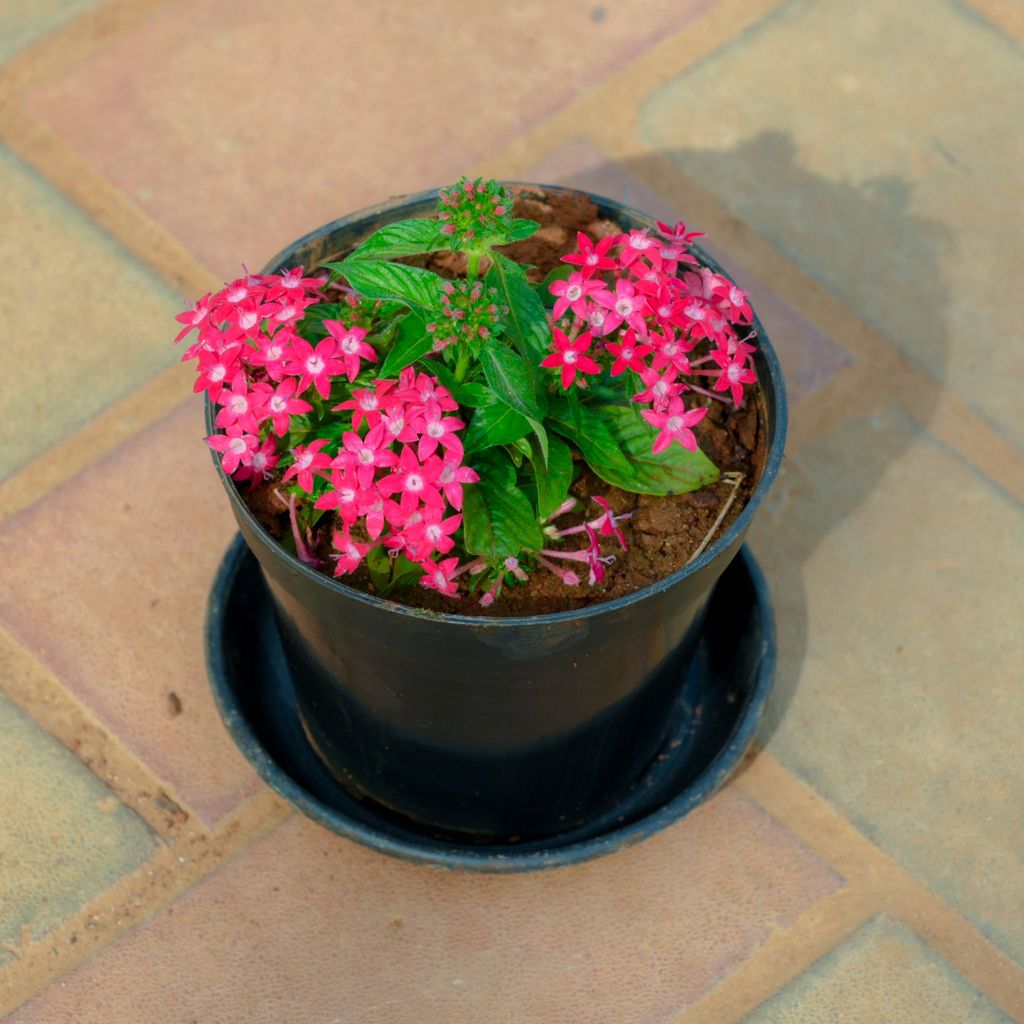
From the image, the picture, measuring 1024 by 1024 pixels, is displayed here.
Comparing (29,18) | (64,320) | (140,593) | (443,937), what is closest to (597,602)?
Result: (443,937)

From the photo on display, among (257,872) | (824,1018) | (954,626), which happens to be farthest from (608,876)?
(954,626)

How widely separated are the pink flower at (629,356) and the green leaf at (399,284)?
19 centimetres

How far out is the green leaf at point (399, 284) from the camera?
142 centimetres

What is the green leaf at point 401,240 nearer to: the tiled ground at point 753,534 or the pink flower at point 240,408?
the pink flower at point 240,408

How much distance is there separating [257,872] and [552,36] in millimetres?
1670

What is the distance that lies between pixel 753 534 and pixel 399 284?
96cm

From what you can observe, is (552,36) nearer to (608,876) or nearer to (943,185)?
(943,185)

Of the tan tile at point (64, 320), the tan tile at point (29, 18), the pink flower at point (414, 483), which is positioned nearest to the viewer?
the pink flower at point (414, 483)

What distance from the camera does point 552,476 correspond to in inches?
58.1

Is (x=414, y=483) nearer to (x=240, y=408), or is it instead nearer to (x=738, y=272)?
(x=240, y=408)

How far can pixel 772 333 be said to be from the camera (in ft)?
7.77

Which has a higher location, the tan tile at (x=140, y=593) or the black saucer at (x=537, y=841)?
the tan tile at (x=140, y=593)

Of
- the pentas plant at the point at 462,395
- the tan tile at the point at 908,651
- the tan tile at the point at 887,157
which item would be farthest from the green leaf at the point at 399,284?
the tan tile at the point at 887,157

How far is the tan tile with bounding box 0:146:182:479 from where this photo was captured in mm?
2246
